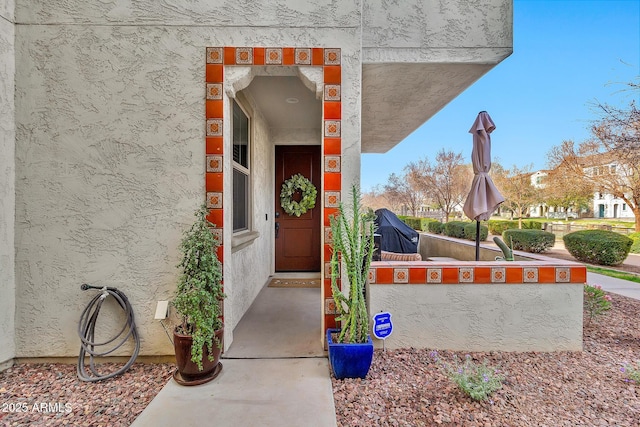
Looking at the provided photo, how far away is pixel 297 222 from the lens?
589cm

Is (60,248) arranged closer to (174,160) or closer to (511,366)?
(174,160)

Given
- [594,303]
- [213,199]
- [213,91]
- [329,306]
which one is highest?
[213,91]

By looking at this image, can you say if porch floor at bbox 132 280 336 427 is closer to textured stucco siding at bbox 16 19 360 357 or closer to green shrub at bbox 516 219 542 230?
textured stucco siding at bbox 16 19 360 357

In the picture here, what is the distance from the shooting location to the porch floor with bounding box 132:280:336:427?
1970 mm

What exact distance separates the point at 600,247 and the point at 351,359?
30.4ft

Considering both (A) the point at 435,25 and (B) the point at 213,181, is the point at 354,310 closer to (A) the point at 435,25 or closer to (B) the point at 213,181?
(B) the point at 213,181

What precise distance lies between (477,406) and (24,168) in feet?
13.5

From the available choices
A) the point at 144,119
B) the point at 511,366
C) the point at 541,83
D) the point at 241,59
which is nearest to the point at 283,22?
the point at 241,59

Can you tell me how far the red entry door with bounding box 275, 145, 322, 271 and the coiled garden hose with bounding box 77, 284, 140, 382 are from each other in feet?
10.9

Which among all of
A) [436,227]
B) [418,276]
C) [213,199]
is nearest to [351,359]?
[418,276]

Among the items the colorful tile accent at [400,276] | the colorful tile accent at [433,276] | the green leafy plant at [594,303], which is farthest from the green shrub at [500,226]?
the colorful tile accent at [400,276]

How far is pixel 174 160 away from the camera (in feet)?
8.79

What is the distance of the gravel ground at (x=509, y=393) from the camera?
6.48 ft

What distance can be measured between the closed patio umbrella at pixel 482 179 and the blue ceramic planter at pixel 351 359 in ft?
6.81
